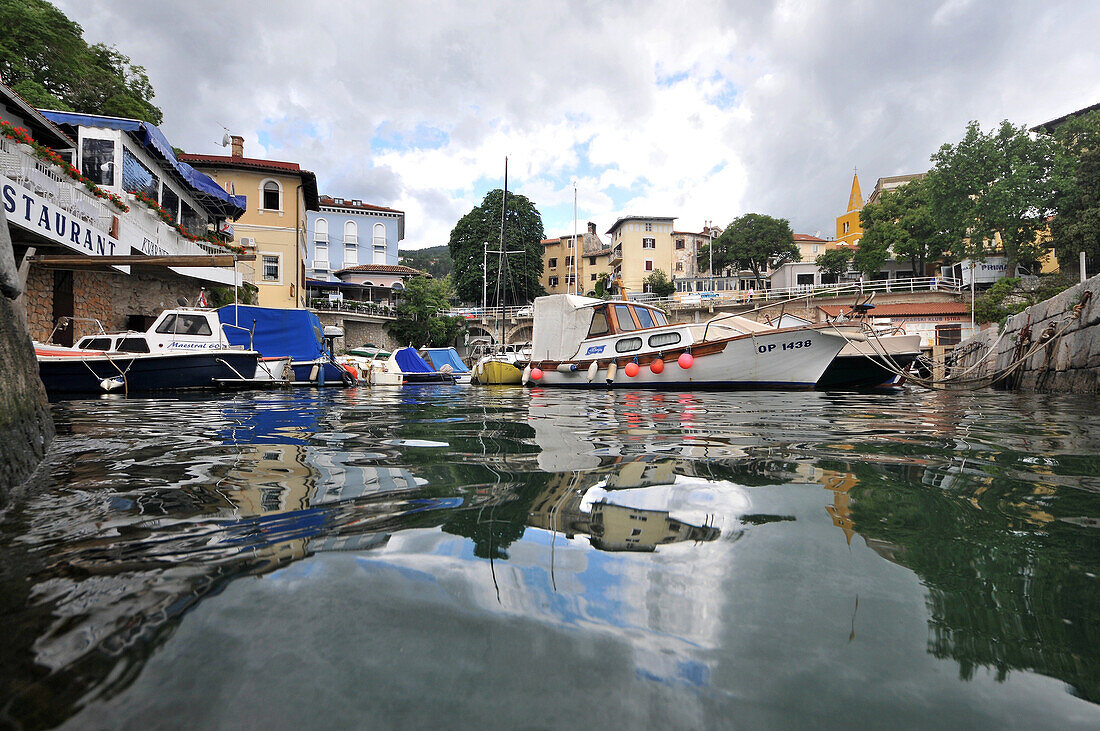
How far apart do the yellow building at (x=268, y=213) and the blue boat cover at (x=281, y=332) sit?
13.4 metres

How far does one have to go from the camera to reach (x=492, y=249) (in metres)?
50.0

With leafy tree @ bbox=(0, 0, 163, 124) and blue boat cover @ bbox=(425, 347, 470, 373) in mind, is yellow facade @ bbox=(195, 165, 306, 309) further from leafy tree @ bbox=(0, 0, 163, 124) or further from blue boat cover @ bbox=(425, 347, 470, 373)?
blue boat cover @ bbox=(425, 347, 470, 373)

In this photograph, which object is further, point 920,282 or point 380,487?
point 920,282

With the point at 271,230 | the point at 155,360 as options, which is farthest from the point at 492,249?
the point at 155,360

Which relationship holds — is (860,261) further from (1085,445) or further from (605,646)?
(605,646)

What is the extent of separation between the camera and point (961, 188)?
31.4 metres

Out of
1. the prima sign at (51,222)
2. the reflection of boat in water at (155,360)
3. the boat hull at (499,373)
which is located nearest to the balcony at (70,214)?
the prima sign at (51,222)

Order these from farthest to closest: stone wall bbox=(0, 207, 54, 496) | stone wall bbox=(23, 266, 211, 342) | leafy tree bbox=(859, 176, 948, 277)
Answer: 1. leafy tree bbox=(859, 176, 948, 277)
2. stone wall bbox=(23, 266, 211, 342)
3. stone wall bbox=(0, 207, 54, 496)

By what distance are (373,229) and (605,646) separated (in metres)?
48.0

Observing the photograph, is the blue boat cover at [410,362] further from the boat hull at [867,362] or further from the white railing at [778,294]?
the white railing at [778,294]

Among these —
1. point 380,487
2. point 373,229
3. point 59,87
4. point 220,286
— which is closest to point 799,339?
point 380,487

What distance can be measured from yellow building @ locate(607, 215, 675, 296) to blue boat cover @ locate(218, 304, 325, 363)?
1666 inches

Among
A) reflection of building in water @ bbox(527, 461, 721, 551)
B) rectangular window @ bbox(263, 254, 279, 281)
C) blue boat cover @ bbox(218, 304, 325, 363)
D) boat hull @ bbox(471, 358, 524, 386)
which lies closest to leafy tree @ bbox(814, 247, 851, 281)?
boat hull @ bbox(471, 358, 524, 386)

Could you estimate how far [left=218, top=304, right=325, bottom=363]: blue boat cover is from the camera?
13594mm
